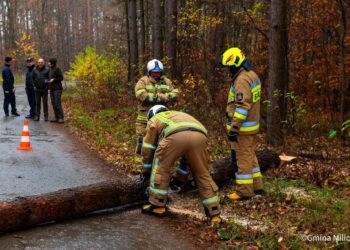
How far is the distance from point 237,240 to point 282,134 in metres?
5.55

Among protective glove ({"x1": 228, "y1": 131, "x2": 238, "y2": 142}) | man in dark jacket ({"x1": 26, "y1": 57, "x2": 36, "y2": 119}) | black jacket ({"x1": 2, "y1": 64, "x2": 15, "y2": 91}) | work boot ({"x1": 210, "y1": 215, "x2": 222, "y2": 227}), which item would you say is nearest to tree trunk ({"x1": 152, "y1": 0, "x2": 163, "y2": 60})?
man in dark jacket ({"x1": 26, "y1": 57, "x2": 36, "y2": 119})

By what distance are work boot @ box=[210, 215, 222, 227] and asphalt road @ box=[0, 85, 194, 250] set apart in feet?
1.53

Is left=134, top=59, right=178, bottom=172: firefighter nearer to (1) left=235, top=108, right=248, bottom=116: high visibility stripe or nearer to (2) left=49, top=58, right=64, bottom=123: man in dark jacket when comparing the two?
(1) left=235, top=108, right=248, bottom=116: high visibility stripe

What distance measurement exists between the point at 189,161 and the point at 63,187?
9.40 ft

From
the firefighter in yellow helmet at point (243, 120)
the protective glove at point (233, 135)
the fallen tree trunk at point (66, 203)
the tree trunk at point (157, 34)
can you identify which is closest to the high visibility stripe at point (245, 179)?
the firefighter in yellow helmet at point (243, 120)

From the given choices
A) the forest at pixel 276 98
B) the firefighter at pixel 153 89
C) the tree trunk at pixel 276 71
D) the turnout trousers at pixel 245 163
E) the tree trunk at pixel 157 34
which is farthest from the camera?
the tree trunk at pixel 157 34

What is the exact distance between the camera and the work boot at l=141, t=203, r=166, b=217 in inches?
232

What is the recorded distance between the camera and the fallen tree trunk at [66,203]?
5.10 meters

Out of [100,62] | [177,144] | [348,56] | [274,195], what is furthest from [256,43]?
[177,144]

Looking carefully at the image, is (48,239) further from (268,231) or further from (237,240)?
(268,231)

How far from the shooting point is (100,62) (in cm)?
1973

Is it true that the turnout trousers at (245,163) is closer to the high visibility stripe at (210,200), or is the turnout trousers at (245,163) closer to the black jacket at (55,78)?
the high visibility stripe at (210,200)

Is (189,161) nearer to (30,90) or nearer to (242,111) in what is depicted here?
(242,111)

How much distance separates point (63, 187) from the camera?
7.36m
